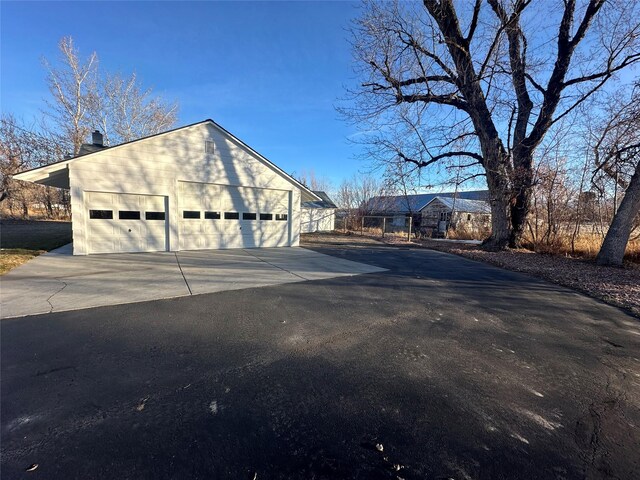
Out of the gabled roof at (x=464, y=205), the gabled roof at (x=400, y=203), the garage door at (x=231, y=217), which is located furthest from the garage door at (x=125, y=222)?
the gabled roof at (x=464, y=205)

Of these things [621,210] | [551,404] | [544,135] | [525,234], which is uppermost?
[544,135]

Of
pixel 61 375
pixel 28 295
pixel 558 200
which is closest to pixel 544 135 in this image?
pixel 558 200

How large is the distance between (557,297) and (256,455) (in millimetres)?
6980

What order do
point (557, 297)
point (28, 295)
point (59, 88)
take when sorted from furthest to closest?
point (59, 88)
point (557, 297)
point (28, 295)

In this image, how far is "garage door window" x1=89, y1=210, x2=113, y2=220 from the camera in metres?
9.38

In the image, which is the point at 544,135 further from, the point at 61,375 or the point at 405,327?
the point at 61,375

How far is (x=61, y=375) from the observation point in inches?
103

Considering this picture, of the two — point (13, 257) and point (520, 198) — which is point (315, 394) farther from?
point (520, 198)

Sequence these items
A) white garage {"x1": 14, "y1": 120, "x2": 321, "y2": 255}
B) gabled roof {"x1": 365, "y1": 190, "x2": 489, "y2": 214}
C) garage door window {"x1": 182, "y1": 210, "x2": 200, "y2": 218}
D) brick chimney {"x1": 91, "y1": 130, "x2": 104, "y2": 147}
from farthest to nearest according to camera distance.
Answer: gabled roof {"x1": 365, "y1": 190, "x2": 489, "y2": 214} < brick chimney {"x1": 91, "y1": 130, "x2": 104, "y2": 147} < garage door window {"x1": 182, "y1": 210, "x2": 200, "y2": 218} < white garage {"x1": 14, "y1": 120, "x2": 321, "y2": 255}

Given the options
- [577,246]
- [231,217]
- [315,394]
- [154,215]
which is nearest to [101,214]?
[154,215]

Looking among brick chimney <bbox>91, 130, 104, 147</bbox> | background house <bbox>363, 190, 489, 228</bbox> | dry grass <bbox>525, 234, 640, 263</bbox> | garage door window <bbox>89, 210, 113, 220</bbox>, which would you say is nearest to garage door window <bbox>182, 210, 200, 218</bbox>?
garage door window <bbox>89, 210, 113, 220</bbox>

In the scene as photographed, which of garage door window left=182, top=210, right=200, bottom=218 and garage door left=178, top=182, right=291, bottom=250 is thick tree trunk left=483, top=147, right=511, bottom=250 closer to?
garage door left=178, top=182, right=291, bottom=250

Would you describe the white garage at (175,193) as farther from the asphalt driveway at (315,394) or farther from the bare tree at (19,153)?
the bare tree at (19,153)

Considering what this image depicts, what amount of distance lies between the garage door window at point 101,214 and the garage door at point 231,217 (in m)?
2.27
